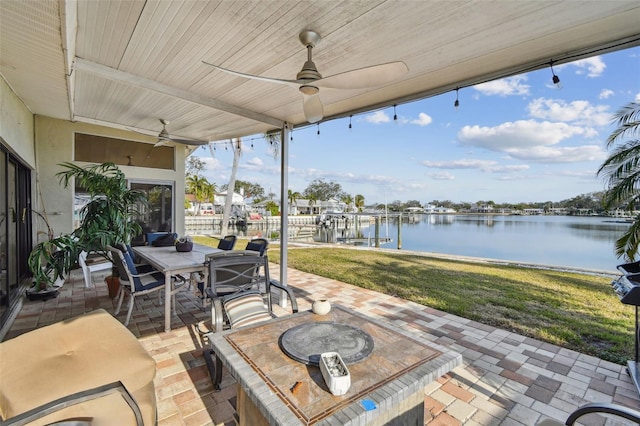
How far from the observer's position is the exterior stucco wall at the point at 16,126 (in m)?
3.01

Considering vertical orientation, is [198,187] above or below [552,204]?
above

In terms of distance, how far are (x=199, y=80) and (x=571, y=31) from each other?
3270 mm

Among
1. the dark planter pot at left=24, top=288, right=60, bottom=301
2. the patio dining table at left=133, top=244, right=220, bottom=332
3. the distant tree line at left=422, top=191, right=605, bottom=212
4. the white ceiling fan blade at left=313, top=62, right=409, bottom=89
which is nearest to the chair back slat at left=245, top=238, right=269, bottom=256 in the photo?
the patio dining table at left=133, top=244, right=220, bottom=332

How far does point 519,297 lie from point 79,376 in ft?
17.4

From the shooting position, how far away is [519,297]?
4465mm

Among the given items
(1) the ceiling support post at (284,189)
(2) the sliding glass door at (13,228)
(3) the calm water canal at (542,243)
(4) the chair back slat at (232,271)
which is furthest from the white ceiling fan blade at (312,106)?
(3) the calm water canal at (542,243)

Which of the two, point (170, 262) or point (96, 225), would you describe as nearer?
point (170, 262)

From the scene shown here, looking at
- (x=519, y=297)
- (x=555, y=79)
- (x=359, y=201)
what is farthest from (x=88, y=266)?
(x=359, y=201)

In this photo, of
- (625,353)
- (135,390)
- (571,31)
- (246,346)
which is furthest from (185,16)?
(625,353)

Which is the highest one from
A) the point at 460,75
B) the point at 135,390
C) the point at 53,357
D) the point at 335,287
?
the point at 460,75

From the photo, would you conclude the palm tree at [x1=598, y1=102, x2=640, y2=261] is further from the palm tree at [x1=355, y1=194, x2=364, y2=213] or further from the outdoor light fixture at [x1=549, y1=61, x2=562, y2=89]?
the palm tree at [x1=355, y1=194, x2=364, y2=213]

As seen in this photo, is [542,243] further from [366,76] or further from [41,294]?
[41,294]

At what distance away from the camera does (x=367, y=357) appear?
4.63 ft

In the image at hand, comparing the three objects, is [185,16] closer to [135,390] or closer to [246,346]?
[246,346]
